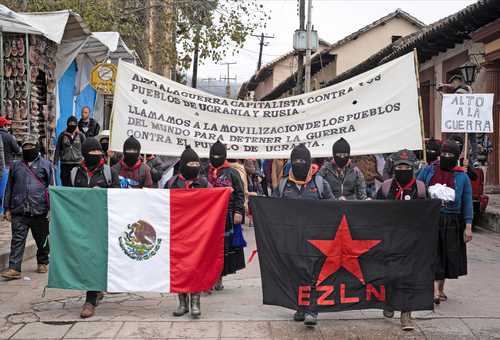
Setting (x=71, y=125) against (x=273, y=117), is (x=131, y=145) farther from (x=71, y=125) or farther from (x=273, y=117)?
(x=71, y=125)

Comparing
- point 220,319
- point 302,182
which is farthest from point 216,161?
point 220,319

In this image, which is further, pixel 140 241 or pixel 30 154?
pixel 30 154

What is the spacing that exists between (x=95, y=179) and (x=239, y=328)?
2213 millimetres

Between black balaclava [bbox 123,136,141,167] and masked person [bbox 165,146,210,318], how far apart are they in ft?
1.73

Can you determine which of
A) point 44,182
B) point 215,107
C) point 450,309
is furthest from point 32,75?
point 450,309

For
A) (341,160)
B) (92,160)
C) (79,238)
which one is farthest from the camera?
(341,160)

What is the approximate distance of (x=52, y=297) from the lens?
7410 mm

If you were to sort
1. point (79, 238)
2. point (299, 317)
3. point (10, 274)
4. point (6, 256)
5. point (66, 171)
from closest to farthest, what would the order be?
point (299, 317) < point (79, 238) < point (10, 274) < point (6, 256) < point (66, 171)

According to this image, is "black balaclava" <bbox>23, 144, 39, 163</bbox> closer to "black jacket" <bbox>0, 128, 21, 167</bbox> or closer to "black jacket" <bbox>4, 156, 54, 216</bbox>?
"black jacket" <bbox>4, 156, 54, 216</bbox>

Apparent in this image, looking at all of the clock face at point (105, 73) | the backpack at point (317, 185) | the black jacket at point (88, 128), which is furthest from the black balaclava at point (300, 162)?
the clock face at point (105, 73)

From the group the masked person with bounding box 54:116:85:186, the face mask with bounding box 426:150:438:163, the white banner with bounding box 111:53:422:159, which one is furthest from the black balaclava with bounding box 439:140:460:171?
the masked person with bounding box 54:116:85:186

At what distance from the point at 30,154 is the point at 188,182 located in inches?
98.8

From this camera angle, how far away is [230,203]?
734cm

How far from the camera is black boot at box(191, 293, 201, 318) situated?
6.46m
